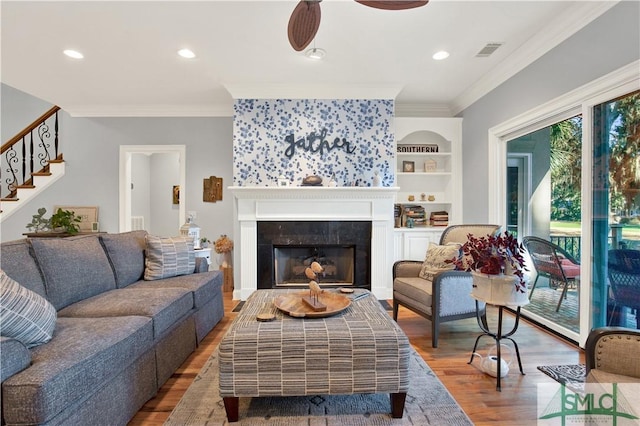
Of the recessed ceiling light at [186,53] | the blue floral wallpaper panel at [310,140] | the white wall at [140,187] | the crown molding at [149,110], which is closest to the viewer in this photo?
the recessed ceiling light at [186,53]

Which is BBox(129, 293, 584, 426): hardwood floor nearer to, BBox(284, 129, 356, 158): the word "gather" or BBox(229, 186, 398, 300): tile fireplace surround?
BBox(229, 186, 398, 300): tile fireplace surround

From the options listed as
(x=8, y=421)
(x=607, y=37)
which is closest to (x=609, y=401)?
(x=8, y=421)

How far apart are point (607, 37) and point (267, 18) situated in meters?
2.56

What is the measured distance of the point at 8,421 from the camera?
114 centimetres

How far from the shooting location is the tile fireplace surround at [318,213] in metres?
3.95

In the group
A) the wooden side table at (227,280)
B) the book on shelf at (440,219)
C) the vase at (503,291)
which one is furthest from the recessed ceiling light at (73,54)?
the book on shelf at (440,219)

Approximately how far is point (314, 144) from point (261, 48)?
1378 mm

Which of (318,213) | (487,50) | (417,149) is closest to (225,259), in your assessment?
(318,213)

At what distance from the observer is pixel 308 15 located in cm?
183

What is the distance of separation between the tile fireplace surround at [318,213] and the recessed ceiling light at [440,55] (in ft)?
5.01

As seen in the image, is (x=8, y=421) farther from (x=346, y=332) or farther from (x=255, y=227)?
(x=255, y=227)

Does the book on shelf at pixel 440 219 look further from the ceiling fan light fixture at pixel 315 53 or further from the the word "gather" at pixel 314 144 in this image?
the ceiling fan light fixture at pixel 315 53

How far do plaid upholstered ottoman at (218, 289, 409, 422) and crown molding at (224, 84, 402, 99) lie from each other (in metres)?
3.13

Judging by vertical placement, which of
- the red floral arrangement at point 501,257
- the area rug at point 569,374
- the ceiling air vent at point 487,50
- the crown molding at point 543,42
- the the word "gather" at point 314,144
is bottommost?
the area rug at point 569,374
